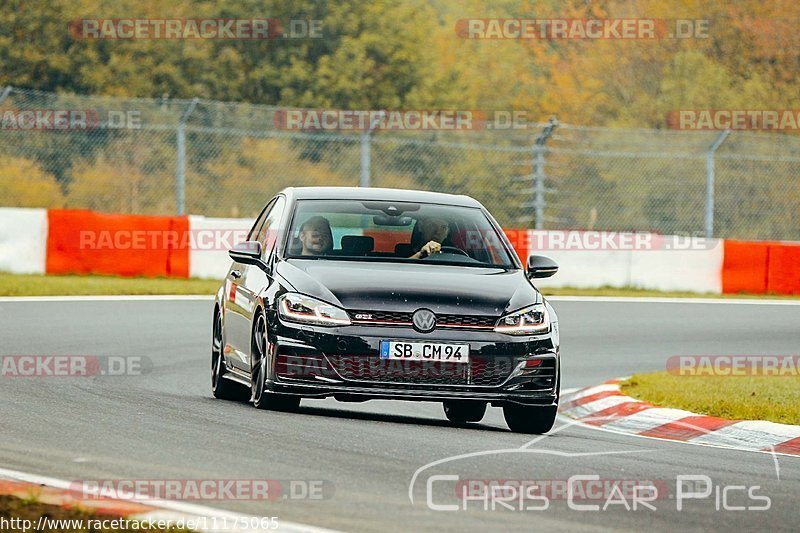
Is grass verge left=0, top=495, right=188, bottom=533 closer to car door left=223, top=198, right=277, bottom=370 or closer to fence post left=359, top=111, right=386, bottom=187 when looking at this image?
car door left=223, top=198, right=277, bottom=370

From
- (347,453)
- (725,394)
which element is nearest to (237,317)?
(347,453)

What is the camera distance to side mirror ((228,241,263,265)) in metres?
10.5

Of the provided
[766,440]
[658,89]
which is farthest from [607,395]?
[658,89]

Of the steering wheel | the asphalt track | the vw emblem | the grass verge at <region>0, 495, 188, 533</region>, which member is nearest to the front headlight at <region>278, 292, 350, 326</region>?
the vw emblem

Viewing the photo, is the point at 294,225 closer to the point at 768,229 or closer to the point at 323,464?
the point at 323,464

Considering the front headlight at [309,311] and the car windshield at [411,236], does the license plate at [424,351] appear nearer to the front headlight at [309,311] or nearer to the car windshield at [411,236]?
the front headlight at [309,311]

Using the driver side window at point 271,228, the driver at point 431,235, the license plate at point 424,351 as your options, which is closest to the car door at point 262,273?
the driver side window at point 271,228

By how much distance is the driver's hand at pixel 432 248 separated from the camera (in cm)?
1053

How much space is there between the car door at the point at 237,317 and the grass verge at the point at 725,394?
3114mm

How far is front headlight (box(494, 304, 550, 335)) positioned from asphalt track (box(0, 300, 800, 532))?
0.63 metres

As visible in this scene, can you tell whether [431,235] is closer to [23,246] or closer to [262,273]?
[262,273]

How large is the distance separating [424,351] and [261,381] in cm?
113

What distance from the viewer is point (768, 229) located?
28453 millimetres

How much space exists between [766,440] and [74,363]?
5967mm
